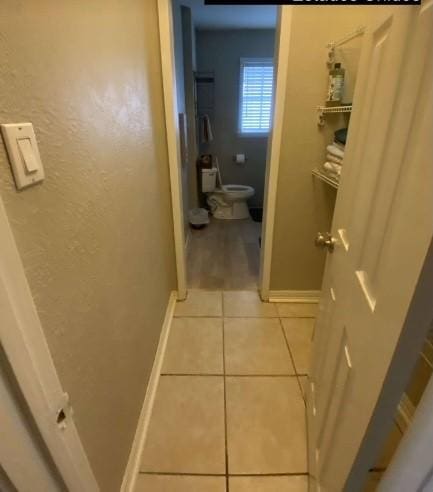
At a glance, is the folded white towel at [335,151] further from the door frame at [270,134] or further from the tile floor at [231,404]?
the tile floor at [231,404]

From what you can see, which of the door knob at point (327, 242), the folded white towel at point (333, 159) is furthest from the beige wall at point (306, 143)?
the door knob at point (327, 242)

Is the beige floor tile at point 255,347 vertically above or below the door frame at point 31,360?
below

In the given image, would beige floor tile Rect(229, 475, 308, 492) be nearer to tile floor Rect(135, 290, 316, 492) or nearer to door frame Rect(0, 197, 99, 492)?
tile floor Rect(135, 290, 316, 492)

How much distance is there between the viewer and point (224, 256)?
299 centimetres

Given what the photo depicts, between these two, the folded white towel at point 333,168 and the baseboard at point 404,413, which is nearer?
the baseboard at point 404,413

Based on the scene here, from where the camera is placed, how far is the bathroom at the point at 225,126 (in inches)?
121

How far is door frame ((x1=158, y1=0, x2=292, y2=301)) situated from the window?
2.28 m

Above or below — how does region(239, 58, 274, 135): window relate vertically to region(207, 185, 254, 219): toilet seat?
above

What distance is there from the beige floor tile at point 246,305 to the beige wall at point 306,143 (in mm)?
187

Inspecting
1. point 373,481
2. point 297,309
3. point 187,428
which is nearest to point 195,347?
point 187,428

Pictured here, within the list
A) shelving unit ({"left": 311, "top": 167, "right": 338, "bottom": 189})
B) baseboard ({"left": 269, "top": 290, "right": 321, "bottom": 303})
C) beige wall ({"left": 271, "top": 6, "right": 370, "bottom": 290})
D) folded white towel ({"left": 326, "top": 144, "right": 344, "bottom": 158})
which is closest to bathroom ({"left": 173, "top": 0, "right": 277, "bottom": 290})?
baseboard ({"left": 269, "top": 290, "right": 321, "bottom": 303})

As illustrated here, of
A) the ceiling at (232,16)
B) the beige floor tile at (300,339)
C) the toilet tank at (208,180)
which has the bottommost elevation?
the beige floor tile at (300,339)

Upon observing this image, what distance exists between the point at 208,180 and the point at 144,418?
3.15m

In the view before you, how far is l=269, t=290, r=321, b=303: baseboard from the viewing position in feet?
7.52
